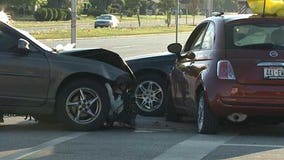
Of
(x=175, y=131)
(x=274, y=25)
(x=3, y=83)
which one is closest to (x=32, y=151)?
(x=3, y=83)

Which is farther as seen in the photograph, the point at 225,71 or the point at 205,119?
the point at 205,119

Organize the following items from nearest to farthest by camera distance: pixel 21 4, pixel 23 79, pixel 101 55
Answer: pixel 23 79 → pixel 101 55 → pixel 21 4

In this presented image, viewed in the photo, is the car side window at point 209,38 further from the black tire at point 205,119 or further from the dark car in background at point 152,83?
the dark car in background at point 152,83

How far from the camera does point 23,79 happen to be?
29.1ft


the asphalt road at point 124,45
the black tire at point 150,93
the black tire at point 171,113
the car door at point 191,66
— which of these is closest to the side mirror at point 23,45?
the car door at point 191,66

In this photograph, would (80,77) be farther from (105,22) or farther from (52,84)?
(105,22)

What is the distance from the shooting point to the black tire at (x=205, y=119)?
8445 mm

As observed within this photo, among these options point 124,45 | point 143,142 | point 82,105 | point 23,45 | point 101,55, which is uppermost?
point 23,45

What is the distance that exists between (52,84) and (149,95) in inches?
91.4

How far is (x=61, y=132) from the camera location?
29.1 ft

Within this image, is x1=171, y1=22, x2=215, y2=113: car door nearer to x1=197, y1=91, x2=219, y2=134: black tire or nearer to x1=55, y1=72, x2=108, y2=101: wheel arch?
x1=197, y1=91, x2=219, y2=134: black tire

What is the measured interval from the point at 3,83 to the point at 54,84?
2.31 feet

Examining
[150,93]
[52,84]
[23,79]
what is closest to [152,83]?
[150,93]

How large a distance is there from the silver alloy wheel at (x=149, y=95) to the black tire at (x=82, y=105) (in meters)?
1.84
